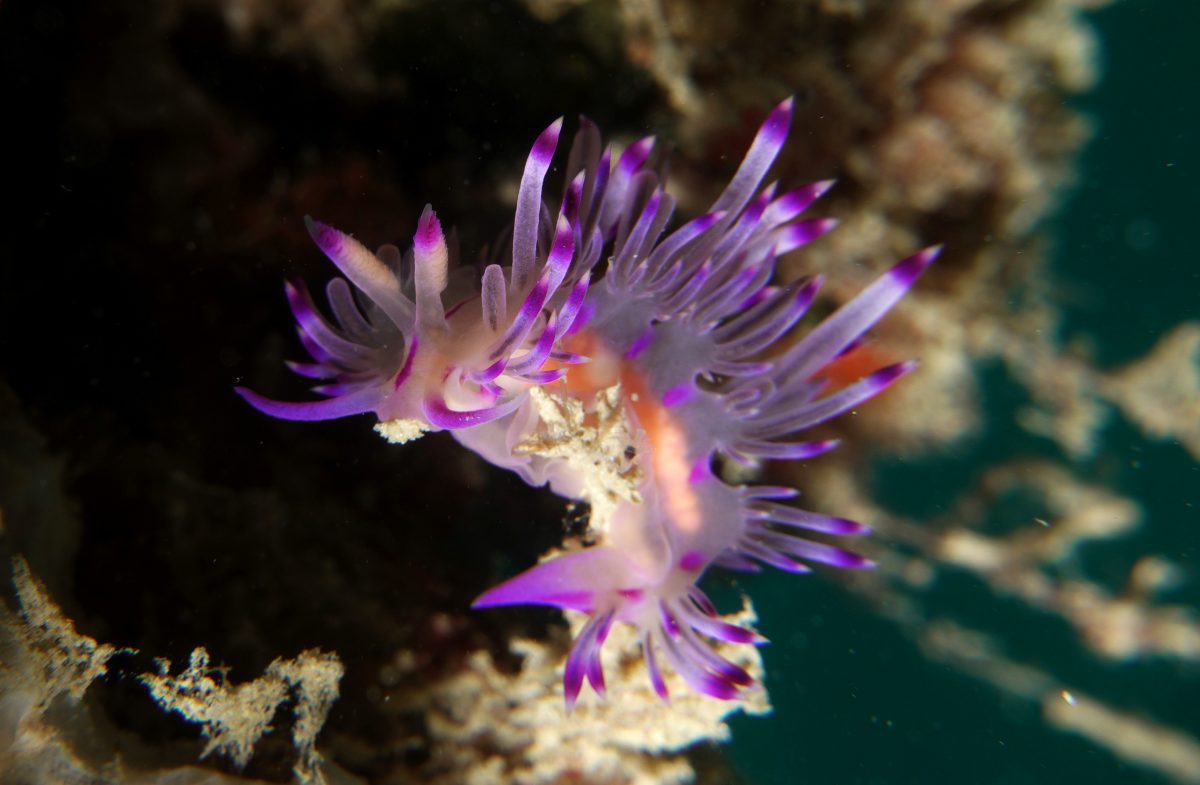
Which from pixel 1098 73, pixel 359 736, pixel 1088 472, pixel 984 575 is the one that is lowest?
pixel 359 736

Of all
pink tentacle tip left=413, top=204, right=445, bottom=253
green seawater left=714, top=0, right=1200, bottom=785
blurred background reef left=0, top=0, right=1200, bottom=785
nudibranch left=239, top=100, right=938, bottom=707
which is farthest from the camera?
green seawater left=714, top=0, right=1200, bottom=785

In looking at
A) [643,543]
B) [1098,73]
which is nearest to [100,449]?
[643,543]

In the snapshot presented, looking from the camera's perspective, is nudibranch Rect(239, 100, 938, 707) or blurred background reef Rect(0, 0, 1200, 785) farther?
blurred background reef Rect(0, 0, 1200, 785)

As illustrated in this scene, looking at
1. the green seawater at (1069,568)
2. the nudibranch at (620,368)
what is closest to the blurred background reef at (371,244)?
the green seawater at (1069,568)

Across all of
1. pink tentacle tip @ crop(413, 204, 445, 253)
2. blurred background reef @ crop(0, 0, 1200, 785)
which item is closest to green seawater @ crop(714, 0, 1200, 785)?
blurred background reef @ crop(0, 0, 1200, 785)

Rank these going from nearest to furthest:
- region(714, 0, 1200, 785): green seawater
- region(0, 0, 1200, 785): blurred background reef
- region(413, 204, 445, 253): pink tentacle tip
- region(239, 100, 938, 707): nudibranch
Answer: region(413, 204, 445, 253): pink tentacle tip < region(239, 100, 938, 707): nudibranch < region(0, 0, 1200, 785): blurred background reef < region(714, 0, 1200, 785): green seawater

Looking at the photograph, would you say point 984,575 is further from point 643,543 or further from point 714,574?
point 643,543

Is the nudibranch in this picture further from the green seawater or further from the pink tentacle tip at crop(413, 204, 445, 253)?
the green seawater

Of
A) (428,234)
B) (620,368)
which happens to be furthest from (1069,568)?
(428,234)
